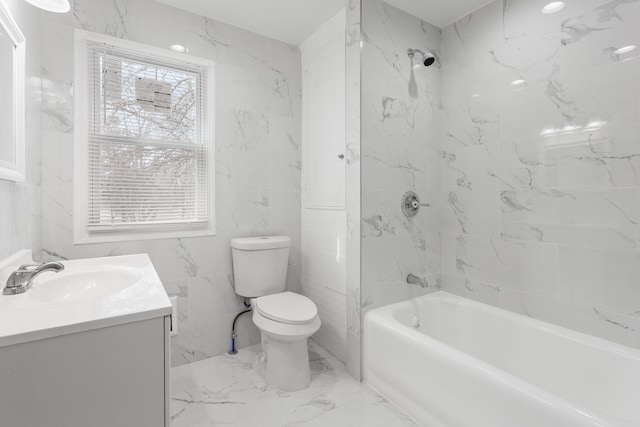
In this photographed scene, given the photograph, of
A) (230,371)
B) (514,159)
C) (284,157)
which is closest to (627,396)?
(514,159)

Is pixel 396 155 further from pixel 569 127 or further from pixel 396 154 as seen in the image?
pixel 569 127

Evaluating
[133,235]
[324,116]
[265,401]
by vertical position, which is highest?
[324,116]

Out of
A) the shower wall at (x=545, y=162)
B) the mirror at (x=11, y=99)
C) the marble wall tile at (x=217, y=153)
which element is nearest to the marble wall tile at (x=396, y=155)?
the shower wall at (x=545, y=162)

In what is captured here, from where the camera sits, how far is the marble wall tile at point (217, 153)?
1.72m

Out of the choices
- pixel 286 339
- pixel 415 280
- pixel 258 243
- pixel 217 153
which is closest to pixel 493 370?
pixel 415 280

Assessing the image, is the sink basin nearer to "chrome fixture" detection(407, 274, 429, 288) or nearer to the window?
the window

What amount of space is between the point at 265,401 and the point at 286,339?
364 millimetres

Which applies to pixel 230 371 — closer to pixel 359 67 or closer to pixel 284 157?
pixel 284 157

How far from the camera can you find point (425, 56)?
2082 mm

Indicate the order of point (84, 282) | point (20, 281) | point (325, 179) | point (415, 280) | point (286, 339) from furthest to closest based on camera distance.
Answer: point (325, 179) → point (415, 280) → point (286, 339) → point (84, 282) → point (20, 281)

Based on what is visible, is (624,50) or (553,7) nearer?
(624,50)

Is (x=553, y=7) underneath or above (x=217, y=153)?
above

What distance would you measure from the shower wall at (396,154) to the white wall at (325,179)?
200 mm

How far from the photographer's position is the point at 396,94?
2105 mm
